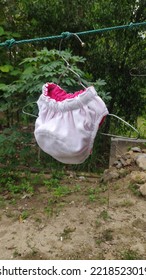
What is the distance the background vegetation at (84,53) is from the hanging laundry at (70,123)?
1.69 meters

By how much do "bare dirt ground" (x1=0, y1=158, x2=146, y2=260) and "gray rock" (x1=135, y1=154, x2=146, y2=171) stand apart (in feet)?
0.30

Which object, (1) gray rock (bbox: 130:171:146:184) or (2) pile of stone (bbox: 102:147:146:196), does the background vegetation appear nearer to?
(2) pile of stone (bbox: 102:147:146:196)

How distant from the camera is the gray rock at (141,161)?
11.0 ft

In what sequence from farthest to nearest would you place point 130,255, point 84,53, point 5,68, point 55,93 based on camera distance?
point 84,53
point 5,68
point 130,255
point 55,93

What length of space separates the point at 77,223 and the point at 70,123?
1.42 meters

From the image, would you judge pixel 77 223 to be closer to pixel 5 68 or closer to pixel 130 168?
pixel 130 168

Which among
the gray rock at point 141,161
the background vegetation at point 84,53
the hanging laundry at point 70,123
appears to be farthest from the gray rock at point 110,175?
the hanging laundry at point 70,123

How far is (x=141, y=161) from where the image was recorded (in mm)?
3393

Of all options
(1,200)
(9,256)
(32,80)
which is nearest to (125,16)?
(32,80)

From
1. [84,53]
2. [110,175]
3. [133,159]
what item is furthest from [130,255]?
[84,53]

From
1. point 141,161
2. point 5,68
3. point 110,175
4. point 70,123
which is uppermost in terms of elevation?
point 70,123

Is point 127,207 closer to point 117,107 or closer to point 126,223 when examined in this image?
point 126,223

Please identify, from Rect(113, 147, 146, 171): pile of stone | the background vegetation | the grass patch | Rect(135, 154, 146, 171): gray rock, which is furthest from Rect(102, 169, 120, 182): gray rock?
the grass patch

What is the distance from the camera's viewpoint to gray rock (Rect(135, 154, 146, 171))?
11.0 ft
